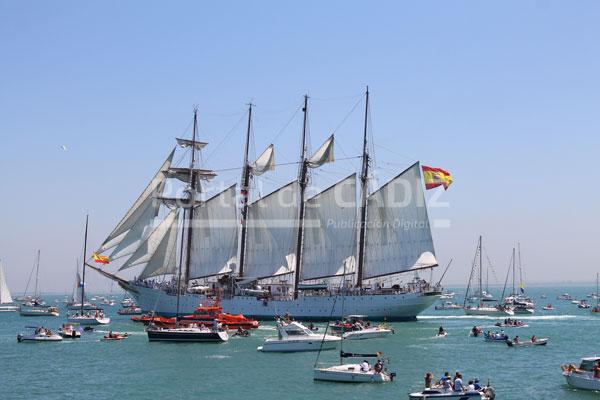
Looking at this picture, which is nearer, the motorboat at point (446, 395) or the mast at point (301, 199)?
the motorboat at point (446, 395)

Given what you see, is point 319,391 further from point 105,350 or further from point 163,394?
point 105,350

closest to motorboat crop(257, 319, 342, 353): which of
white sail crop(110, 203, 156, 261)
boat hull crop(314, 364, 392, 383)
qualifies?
boat hull crop(314, 364, 392, 383)

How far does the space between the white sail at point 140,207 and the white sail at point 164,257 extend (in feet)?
11.7

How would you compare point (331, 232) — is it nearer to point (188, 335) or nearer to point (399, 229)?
point (399, 229)

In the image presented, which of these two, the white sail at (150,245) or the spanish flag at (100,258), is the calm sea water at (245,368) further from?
the white sail at (150,245)

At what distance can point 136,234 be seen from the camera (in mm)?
98625

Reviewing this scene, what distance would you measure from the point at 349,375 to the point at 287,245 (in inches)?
2113

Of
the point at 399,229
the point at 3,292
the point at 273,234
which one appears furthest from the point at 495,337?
the point at 3,292

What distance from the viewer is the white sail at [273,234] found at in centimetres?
10088

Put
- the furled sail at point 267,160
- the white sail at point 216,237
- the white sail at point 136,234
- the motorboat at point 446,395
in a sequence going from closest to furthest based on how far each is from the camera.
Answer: the motorboat at point 446,395
the white sail at point 136,234
the white sail at point 216,237
the furled sail at point 267,160

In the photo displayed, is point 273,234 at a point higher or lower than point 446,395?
higher

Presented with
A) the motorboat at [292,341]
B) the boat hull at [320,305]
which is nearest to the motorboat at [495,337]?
the motorboat at [292,341]

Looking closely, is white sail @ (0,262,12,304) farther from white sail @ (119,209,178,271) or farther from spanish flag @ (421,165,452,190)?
spanish flag @ (421,165,452,190)

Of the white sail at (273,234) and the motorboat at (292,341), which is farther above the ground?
the white sail at (273,234)
